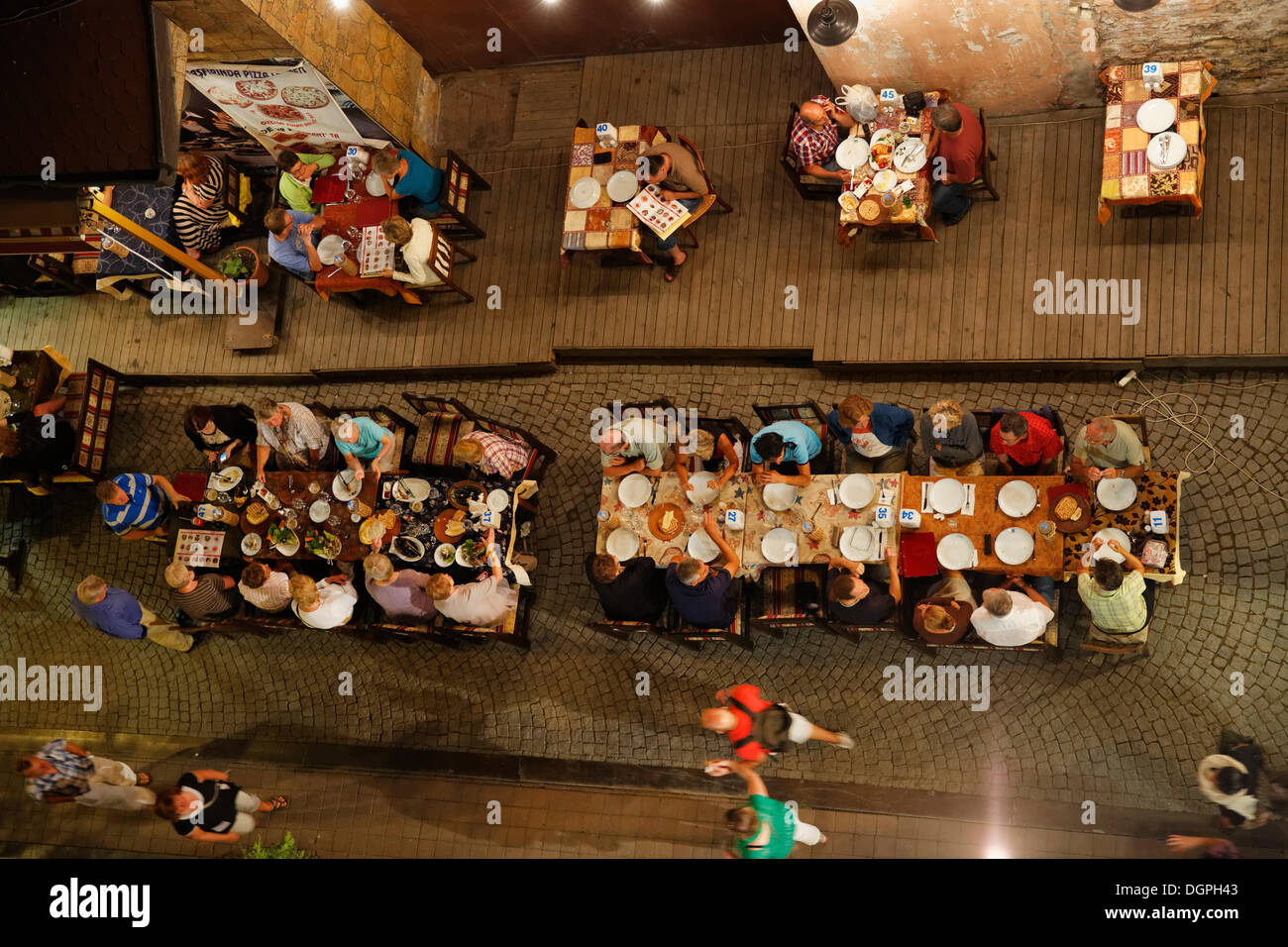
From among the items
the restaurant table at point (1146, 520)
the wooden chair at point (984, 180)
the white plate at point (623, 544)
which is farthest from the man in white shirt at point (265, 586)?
the wooden chair at point (984, 180)

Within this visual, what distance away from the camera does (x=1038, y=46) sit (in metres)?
9.91

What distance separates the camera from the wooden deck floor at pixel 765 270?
10016 millimetres

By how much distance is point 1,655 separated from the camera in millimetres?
12242

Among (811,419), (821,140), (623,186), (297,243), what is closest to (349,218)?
(297,243)

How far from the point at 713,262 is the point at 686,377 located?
126 cm

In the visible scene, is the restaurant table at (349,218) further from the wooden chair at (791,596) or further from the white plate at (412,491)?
the wooden chair at (791,596)

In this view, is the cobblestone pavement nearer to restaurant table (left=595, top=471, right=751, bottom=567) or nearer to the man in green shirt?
restaurant table (left=595, top=471, right=751, bottom=567)

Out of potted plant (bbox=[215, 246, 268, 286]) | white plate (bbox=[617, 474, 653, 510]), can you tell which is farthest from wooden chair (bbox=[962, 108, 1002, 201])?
potted plant (bbox=[215, 246, 268, 286])

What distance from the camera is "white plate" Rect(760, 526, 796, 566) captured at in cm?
945

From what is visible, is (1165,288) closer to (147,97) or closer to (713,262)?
(713,262)

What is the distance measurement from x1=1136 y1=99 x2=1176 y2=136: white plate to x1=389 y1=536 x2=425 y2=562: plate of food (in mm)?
7574

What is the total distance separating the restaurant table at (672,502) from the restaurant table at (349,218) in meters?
3.83

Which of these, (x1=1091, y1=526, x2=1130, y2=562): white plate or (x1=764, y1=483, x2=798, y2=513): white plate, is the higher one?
(x1=764, y1=483, x2=798, y2=513): white plate
